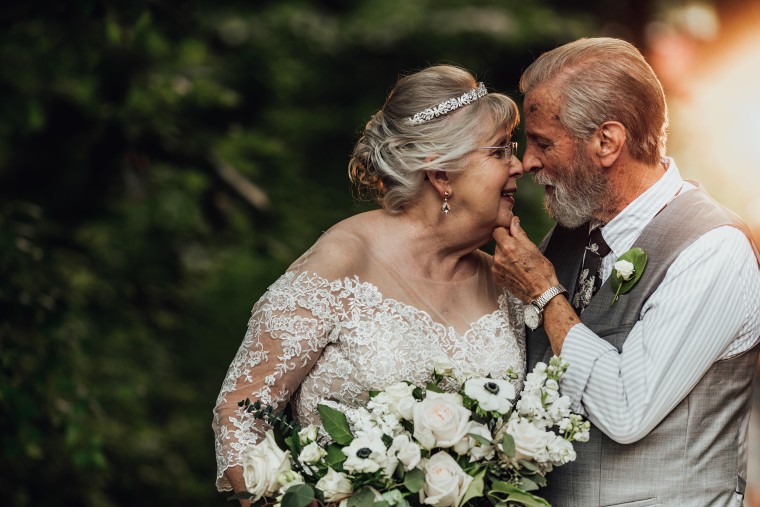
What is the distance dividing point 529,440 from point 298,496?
612 mm

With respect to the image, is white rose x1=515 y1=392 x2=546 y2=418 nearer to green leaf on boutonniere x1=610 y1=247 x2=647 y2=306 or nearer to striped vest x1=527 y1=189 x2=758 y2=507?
striped vest x1=527 y1=189 x2=758 y2=507

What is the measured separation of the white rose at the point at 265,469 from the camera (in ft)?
7.92

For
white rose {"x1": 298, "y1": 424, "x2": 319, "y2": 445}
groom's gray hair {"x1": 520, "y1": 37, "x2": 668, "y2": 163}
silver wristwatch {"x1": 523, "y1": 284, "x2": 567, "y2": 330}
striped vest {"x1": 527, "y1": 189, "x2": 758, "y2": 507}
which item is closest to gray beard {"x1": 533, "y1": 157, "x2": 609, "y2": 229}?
groom's gray hair {"x1": 520, "y1": 37, "x2": 668, "y2": 163}

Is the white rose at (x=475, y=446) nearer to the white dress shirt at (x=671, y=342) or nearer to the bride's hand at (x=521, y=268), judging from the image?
the white dress shirt at (x=671, y=342)

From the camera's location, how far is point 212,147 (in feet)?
18.4

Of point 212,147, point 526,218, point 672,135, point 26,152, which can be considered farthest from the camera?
point 526,218

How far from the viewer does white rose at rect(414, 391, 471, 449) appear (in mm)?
2371

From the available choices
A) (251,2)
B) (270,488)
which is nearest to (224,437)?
(270,488)

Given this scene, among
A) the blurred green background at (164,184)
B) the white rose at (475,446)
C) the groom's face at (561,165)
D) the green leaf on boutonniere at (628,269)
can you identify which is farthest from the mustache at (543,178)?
the blurred green background at (164,184)

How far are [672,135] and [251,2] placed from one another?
361 cm

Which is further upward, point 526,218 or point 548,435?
point 548,435

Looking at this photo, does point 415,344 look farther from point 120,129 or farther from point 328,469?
point 120,129

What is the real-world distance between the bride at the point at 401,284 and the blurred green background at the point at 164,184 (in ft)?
4.47

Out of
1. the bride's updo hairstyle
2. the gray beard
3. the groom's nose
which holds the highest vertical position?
the bride's updo hairstyle
